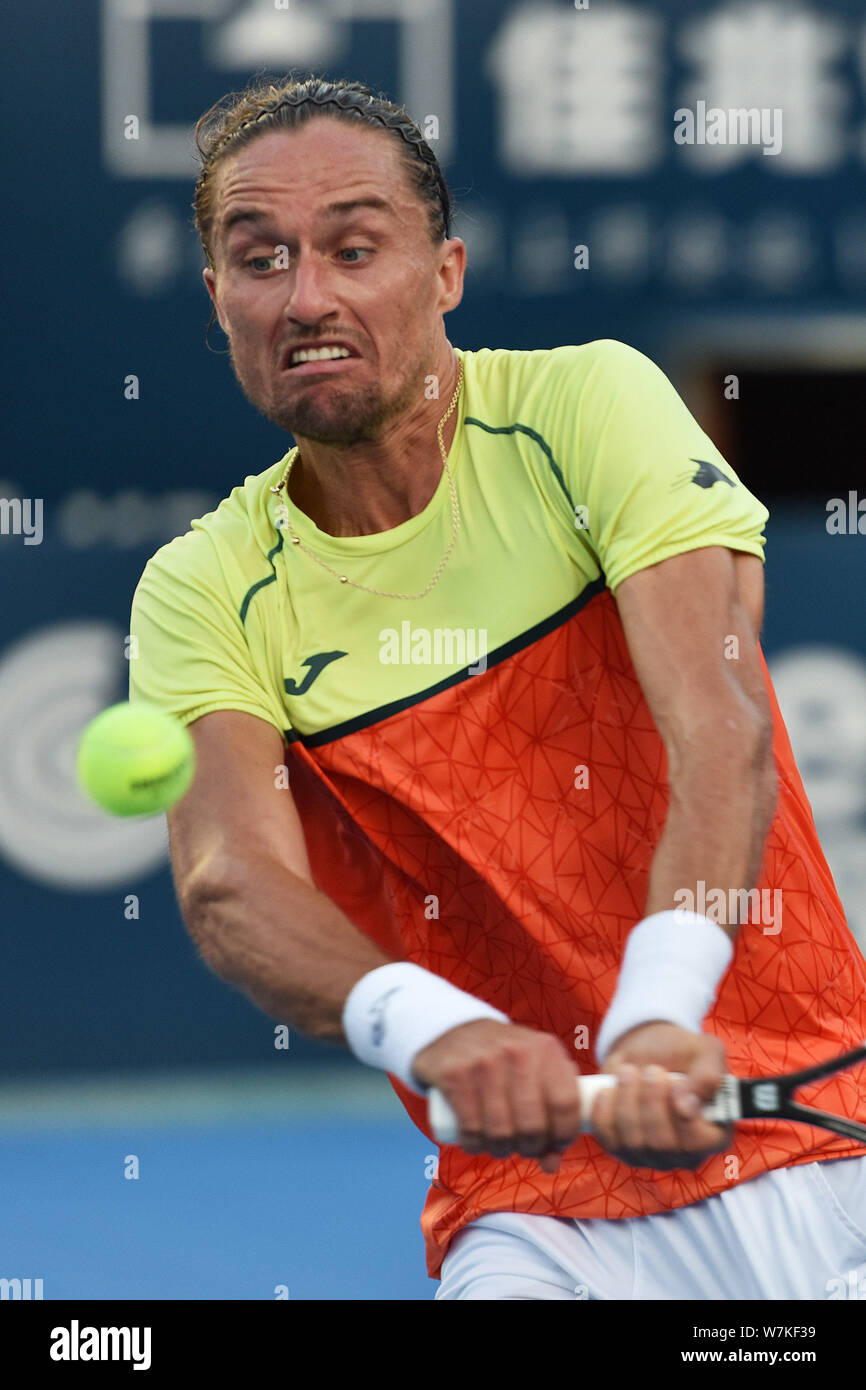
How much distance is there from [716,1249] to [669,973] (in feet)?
1.62

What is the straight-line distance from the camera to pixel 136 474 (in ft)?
16.6

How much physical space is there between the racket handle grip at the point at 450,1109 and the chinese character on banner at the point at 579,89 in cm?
363

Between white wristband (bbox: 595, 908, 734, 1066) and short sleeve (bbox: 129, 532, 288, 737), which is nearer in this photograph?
white wristband (bbox: 595, 908, 734, 1066)

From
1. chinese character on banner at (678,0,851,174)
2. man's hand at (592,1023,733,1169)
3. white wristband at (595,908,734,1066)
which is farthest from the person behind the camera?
chinese character on banner at (678,0,851,174)

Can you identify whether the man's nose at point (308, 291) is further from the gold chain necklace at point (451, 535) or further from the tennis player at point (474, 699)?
the gold chain necklace at point (451, 535)

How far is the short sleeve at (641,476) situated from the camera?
2.17 m

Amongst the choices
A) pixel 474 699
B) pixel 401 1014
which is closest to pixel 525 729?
pixel 474 699

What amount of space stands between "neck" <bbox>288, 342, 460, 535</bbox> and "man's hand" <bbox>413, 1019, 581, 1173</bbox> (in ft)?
2.64

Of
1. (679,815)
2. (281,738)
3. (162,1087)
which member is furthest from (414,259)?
(162,1087)

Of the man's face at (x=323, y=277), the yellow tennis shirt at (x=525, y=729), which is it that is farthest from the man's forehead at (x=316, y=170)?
the yellow tennis shirt at (x=525, y=729)

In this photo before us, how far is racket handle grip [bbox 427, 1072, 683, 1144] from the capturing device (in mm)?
1790

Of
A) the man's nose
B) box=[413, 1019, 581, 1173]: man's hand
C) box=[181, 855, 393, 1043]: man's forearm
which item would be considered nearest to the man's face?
the man's nose

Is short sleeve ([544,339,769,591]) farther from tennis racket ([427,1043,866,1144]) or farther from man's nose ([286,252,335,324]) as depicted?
tennis racket ([427,1043,866,1144])

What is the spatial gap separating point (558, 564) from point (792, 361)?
2938 millimetres
